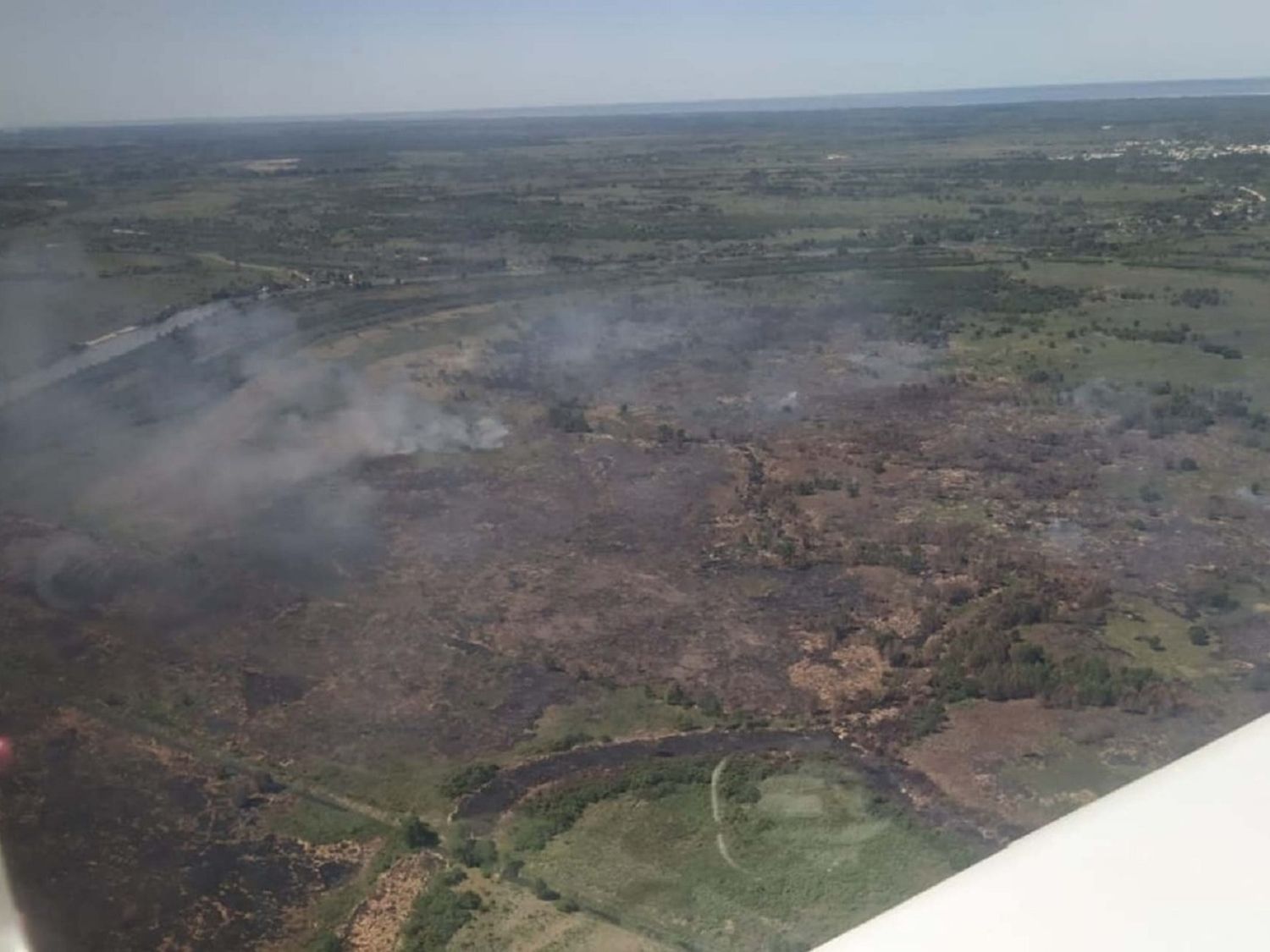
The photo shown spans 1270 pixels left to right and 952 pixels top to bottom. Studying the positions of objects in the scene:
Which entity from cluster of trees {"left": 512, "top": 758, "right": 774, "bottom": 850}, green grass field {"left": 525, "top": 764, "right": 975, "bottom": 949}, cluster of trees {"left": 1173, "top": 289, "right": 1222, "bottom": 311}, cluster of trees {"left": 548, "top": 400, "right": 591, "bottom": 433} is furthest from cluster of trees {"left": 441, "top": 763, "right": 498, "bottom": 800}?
cluster of trees {"left": 1173, "top": 289, "right": 1222, "bottom": 311}

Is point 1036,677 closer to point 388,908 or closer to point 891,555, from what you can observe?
point 891,555

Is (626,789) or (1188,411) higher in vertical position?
(1188,411)

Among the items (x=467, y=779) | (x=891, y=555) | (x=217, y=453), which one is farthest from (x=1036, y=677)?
(x=217, y=453)

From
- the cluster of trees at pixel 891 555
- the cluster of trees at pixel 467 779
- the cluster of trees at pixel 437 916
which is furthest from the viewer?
the cluster of trees at pixel 891 555

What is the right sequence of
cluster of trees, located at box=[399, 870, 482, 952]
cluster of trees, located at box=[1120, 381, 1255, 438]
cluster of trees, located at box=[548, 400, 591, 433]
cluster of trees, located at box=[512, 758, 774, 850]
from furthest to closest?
1. cluster of trees, located at box=[548, 400, 591, 433]
2. cluster of trees, located at box=[1120, 381, 1255, 438]
3. cluster of trees, located at box=[512, 758, 774, 850]
4. cluster of trees, located at box=[399, 870, 482, 952]

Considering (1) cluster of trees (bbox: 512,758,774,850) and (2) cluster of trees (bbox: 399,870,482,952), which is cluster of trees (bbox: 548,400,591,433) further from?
(2) cluster of trees (bbox: 399,870,482,952)

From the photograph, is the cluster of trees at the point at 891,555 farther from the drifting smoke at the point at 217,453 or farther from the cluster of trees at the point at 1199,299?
the cluster of trees at the point at 1199,299

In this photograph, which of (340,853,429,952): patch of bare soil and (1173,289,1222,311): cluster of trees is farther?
(1173,289,1222,311): cluster of trees

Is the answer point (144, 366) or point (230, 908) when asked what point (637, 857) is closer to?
point (230, 908)

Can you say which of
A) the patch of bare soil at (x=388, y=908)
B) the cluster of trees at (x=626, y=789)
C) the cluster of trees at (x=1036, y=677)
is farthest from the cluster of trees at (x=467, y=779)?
the cluster of trees at (x=1036, y=677)
